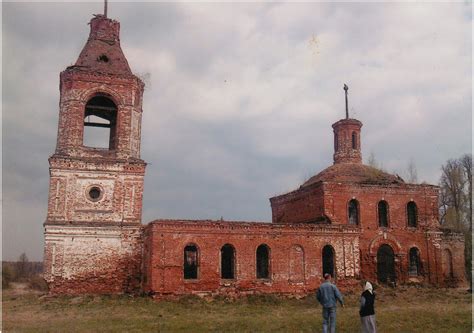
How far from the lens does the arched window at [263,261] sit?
839 inches

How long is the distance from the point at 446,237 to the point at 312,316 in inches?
526

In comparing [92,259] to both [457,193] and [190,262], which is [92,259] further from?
[457,193]

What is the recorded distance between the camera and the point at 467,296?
2162 cm

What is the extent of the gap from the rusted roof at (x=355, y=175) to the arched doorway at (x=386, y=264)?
3.25m

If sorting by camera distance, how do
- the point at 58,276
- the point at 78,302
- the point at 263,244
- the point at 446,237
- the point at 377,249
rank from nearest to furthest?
the point at 78,302, the point at 58,276, the point at 263,244, the point at 377,249, the point at 446,237

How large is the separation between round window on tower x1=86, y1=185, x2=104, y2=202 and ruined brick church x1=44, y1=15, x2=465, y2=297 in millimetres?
41

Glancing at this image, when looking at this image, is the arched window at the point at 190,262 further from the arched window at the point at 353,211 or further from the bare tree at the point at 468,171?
the bare tree at the point at 468,171

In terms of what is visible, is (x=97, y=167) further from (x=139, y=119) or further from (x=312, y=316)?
(x=312, y=316)

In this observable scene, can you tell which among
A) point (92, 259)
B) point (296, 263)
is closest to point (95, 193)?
point (92, 259)

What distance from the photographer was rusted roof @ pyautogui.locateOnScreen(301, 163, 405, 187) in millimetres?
24672

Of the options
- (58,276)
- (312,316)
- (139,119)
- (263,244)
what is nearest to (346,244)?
(263,244)

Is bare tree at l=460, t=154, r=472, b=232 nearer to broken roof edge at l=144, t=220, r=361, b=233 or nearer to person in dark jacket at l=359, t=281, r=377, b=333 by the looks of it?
broken roof edge at l=144, t=220, r=361, b=233

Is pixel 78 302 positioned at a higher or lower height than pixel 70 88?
lower

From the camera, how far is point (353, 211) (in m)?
24.1
